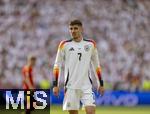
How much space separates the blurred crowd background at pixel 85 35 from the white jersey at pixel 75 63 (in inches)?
644

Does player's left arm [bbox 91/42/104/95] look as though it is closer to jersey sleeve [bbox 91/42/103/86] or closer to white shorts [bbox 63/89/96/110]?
jersey sleeve [bbox 91/42/103/86]

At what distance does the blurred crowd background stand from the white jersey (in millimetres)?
16352

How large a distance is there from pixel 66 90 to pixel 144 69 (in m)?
17.5

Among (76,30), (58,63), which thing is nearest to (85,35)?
(58,63)

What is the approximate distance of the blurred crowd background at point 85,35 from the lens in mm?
28203

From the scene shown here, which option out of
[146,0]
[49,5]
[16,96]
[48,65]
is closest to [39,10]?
[49,5]

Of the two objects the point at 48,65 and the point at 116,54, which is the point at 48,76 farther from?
the point at 116,54

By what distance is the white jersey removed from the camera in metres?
11.4

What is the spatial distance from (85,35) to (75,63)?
1829cm

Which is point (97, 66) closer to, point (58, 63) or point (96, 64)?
point (96, 64)

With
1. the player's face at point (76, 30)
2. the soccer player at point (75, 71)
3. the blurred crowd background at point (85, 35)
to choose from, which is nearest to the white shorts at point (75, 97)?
the soccer player at point (75, 71)

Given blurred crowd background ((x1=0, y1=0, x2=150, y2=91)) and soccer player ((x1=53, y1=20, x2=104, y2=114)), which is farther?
blurred crowd background ((x1=0, y1=0, x2=150, y2=91))

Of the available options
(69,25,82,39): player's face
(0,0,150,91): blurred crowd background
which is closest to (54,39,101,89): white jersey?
(69,25,82,39): player's face

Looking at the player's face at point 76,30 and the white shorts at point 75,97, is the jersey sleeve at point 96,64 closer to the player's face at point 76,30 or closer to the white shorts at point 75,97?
the white shorts at point 75,97
